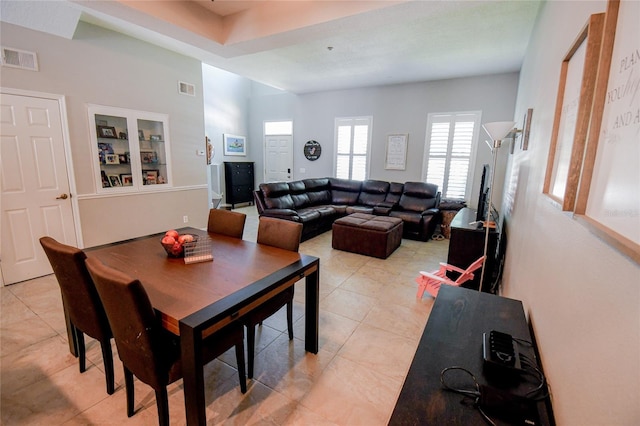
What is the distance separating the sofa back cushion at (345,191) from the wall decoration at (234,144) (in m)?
3.18

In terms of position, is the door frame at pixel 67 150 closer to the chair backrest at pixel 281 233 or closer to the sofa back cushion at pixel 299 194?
the chair backrest at pixel 281 233

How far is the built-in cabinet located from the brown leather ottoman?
3.01 meters

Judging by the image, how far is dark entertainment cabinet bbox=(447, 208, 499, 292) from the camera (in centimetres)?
295

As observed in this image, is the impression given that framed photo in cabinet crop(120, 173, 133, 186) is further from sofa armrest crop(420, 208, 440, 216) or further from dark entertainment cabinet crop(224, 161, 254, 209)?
sofa armrest crop(420, 208, 440, 216)

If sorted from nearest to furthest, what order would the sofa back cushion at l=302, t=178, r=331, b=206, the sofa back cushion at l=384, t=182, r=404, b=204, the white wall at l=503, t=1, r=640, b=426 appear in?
the white wall at l=503, t=1, r=640, b=426 → the sofa back cushion at l=384, t=182, r=404, b=204 → the sofa back cushion at l=302, t=178, r=331, b=206

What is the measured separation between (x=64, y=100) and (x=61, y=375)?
3216 millimetres

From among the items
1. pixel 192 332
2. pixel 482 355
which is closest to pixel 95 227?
pixel 192 332

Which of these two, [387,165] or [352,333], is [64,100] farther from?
[387,165]

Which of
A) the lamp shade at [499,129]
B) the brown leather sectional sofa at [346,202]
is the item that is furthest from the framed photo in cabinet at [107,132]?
the lamp shade at [499,129]

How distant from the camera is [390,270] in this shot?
3.79 meters

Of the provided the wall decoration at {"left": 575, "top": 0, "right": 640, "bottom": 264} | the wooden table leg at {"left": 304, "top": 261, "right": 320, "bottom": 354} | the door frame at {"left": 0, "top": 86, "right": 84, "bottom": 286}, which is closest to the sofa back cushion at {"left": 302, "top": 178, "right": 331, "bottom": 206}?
the door frame at {"left": 0, "top": 86, "right": 84, "bottom": 286}

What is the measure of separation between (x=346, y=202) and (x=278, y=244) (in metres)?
4.22

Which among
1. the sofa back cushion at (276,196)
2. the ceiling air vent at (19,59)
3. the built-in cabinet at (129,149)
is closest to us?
the ceiling air vent at (19,59)

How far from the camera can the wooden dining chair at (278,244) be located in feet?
6.24
